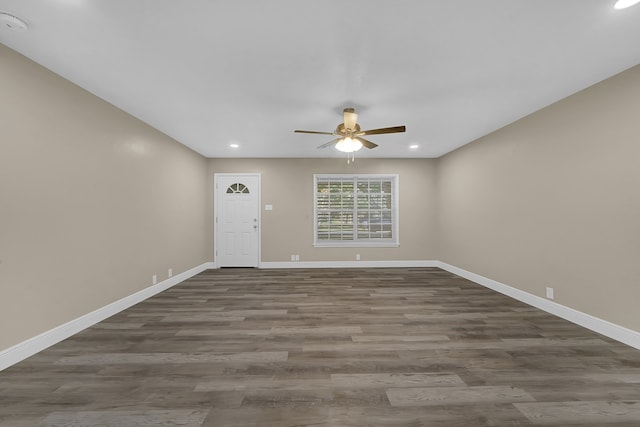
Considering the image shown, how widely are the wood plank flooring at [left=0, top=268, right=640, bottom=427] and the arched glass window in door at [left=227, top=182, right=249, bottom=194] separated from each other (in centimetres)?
303

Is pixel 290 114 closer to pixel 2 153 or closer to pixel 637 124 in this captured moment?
pixel 2 153

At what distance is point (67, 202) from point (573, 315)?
5.46 meters

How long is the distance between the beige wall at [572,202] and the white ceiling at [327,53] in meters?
0.34

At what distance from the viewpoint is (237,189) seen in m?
5.89

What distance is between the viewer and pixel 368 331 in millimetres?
2664

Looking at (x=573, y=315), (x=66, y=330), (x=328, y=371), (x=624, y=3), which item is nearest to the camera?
(x=624, y=3)

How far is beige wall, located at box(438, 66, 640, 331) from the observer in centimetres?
246

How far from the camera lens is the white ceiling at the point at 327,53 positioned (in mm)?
1737

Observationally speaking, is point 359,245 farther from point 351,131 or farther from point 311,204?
point 351,131

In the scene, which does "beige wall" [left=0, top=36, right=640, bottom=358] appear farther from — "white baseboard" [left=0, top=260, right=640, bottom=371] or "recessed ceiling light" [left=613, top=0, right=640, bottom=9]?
"recessed ceiling light" [left=613, top=0, right=640, bottom=9]

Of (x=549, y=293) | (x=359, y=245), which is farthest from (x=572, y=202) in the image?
(x=359, y=245)

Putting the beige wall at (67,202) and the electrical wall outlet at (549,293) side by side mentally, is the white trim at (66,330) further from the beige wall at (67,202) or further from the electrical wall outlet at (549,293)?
the electrical wall outlet at (549,293)

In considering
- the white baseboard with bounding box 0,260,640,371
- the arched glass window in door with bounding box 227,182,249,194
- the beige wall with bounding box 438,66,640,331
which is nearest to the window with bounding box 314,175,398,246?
the arched glass window in door with bounding box 227,182,249,194

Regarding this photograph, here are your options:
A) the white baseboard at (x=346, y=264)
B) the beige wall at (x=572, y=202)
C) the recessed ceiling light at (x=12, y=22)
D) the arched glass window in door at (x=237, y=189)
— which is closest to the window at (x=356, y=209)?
the white baseboard at (x=346, y=264)
